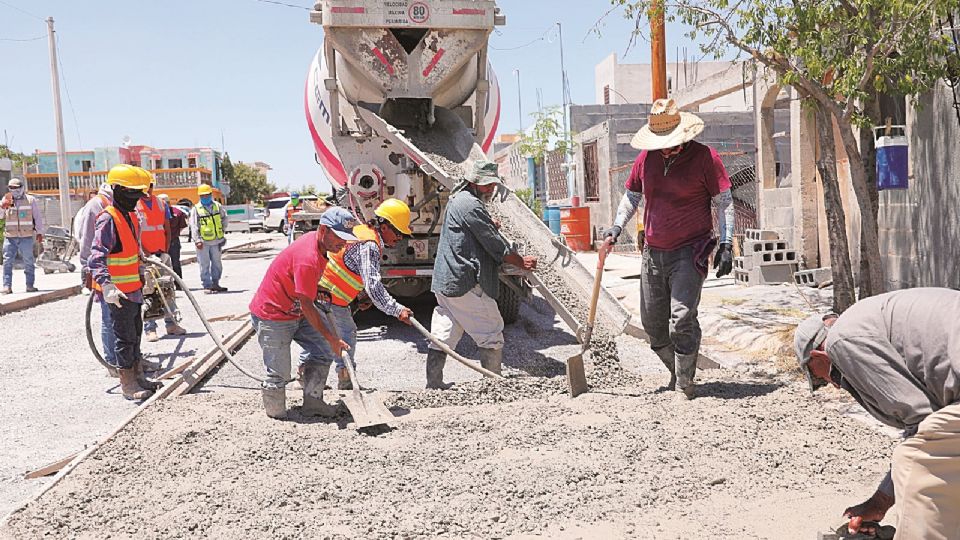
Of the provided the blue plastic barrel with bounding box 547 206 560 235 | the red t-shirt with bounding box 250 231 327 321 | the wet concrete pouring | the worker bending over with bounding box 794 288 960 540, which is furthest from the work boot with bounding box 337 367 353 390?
the blue plastic barrel with bounding box 547 206 560 235

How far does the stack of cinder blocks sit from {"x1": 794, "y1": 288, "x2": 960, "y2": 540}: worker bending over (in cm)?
921

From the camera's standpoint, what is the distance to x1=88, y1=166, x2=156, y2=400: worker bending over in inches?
250

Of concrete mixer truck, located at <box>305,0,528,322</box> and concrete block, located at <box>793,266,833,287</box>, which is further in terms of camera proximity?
concrete block, located at <box>793,266,833,287</box>

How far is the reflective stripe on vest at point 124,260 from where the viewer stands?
639 centimetres

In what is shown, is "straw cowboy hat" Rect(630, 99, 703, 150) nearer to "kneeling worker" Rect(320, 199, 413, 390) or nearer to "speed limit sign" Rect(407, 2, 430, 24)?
"kneeling worker" Rect(320, 199, 413, 390)

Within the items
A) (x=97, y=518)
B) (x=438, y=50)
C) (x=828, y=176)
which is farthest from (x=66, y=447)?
(x=828, y=176)

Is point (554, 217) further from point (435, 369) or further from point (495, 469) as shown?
point (495, 469)

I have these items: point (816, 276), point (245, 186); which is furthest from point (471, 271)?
point (245, 186)

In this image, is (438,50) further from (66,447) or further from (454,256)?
(66,447)

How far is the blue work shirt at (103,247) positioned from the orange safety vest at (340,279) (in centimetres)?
184

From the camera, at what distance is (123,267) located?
6422 millimetres

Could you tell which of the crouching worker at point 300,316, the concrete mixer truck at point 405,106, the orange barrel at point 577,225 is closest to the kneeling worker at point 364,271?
the crouching worker at point 300,316

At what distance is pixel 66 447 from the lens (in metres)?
5.33

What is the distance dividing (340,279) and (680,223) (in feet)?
7.45
